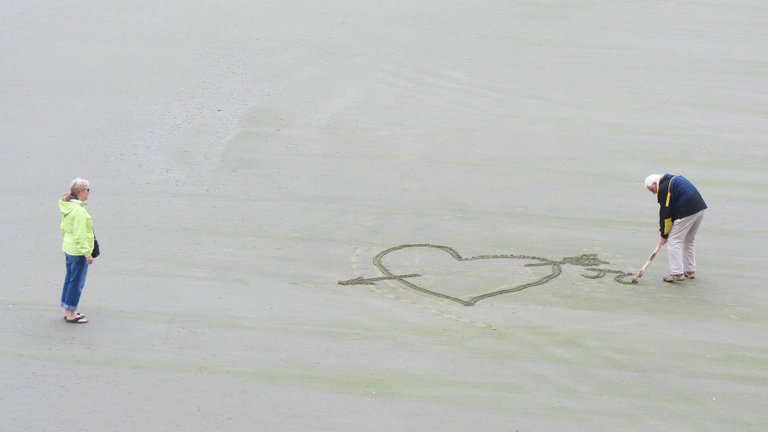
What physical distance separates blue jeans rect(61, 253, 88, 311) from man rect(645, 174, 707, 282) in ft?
20.2

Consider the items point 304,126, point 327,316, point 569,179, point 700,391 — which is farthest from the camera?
point 304,126

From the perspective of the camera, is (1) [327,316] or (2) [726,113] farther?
(2) [726,113]

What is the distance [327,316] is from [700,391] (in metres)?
3.75

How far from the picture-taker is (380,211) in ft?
48.0

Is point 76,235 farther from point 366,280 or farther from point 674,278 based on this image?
point 674,278

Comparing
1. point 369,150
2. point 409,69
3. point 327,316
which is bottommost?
point 327,316

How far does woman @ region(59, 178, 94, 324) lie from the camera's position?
420 inches

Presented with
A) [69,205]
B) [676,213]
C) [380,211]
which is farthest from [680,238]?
[69,205]

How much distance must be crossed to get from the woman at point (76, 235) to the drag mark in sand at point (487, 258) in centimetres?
292

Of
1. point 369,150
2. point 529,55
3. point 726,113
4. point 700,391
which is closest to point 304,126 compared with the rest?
point 369,150

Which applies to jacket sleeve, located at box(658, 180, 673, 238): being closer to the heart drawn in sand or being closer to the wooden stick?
the wooden stick

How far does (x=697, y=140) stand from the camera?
675 inches

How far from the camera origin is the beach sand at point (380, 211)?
9.99m

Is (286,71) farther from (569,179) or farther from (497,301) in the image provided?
(497,301)
